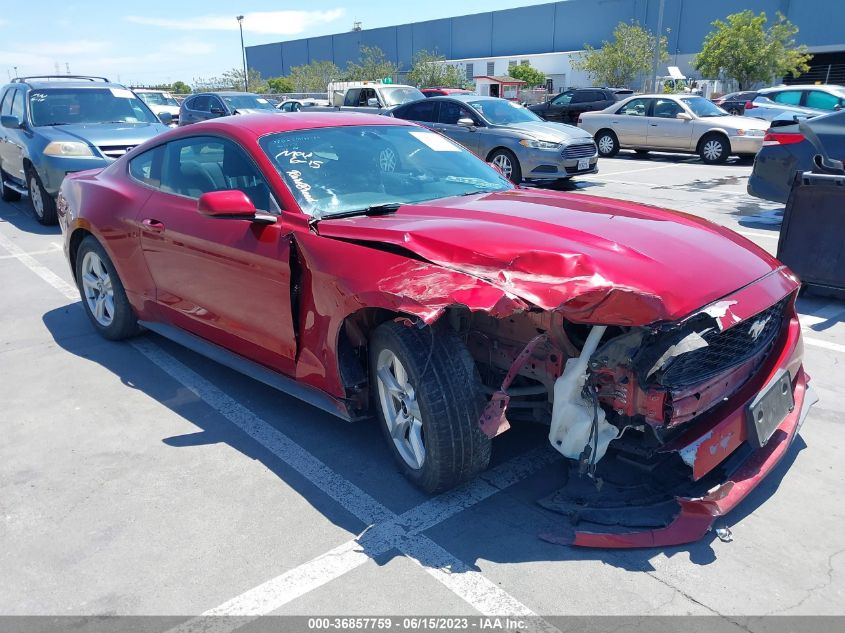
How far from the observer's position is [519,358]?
2.89 metres

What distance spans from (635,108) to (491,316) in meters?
16.1

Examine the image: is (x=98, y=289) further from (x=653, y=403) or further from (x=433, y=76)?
(x=433, y=76)

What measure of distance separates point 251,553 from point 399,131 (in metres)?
2.77

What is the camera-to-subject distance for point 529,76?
161 ft

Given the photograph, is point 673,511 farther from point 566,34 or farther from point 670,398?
point 566,34

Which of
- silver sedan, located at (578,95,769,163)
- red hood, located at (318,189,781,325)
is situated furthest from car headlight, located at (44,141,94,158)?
silver sedan, located at (578,95,769,163)

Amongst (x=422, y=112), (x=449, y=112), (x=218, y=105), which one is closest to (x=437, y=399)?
(x=449, y=112)

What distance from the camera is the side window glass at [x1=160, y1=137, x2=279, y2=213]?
3.90 metres

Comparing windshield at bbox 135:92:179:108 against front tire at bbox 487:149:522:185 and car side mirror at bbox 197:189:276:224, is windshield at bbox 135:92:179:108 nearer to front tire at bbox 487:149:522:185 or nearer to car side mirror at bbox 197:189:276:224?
front tire at bbox 487:149:522:185

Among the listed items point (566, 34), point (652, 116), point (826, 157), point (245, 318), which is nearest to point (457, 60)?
point (566, 34)

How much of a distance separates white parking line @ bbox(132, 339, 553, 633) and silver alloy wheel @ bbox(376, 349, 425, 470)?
0.87ft

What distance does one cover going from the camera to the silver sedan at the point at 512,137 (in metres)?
12.2

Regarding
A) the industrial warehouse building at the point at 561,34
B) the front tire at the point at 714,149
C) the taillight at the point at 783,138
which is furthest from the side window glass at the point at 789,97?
the industrial warehouse building at the point at 561,34

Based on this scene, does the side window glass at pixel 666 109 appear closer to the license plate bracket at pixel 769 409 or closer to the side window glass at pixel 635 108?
the side window glass at pixel 635 108
